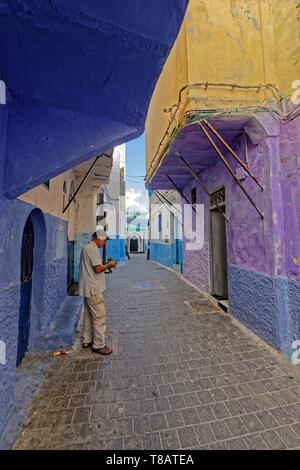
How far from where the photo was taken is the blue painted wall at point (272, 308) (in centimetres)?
342

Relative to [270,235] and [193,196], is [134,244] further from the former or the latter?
[270,235]

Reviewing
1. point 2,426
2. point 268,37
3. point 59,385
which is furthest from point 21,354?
point 268,37

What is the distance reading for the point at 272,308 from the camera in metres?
3.61

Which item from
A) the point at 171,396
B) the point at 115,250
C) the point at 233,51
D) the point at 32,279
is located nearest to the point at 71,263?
the point at 32,279

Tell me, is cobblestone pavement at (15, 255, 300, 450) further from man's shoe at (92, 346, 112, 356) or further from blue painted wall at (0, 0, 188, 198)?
blue painted wall at (0, 0, 188, 198)

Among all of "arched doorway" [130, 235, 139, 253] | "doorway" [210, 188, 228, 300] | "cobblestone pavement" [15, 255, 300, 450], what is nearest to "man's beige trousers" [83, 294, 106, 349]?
"cobblestone pavement" [15, 255, 300, 450]

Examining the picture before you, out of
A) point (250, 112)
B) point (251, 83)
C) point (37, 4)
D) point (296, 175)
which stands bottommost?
point (296, 175)

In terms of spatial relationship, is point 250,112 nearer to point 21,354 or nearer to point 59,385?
point 59,385

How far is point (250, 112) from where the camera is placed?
3.78m

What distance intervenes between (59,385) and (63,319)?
1.59m

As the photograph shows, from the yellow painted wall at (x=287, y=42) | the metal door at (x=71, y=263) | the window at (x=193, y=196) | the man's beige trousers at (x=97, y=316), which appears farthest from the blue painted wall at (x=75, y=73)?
the window at (x=193, y=196)

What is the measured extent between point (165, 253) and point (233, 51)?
35.0ft

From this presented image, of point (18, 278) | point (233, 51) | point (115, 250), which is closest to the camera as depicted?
point (18, 278)

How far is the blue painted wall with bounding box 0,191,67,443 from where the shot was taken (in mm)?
2078
